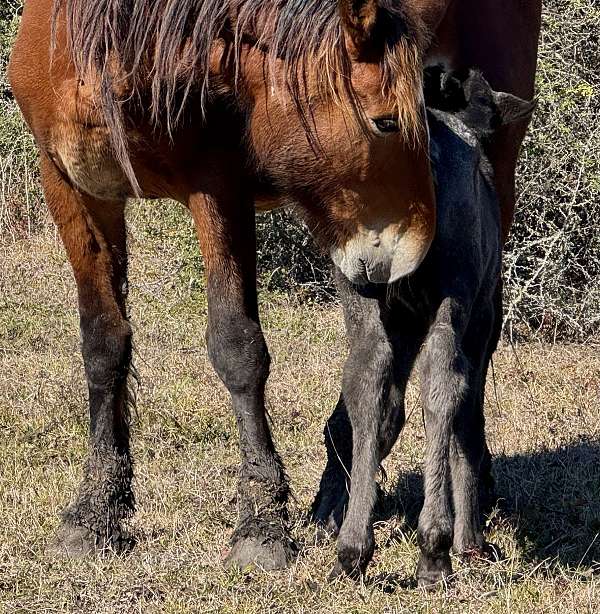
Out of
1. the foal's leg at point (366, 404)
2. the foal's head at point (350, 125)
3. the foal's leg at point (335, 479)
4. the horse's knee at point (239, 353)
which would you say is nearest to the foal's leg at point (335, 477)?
the foal's leg at point (335, 479)

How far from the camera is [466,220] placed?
12.0 feet

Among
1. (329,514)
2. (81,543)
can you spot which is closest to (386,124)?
(329,514)

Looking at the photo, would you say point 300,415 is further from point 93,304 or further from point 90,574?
point 90,574

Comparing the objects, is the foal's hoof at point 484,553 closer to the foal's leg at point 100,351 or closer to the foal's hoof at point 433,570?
the foal's hoof at point 433,570

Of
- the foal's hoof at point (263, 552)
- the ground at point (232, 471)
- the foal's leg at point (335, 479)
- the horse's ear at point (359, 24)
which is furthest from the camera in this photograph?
the foal's leg at point (335, 479)

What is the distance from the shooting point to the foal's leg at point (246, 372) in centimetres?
390

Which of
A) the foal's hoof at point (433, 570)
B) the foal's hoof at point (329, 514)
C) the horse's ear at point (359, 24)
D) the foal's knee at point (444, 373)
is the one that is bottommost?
the foal's hoof at point (329, 514)

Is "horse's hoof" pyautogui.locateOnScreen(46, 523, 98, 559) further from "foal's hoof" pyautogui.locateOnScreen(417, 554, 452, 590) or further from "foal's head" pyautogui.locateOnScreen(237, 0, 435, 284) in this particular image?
"foal's head" pyautogui.locateOnScreen(237, 0, 435, 284)

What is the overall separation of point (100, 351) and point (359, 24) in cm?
182

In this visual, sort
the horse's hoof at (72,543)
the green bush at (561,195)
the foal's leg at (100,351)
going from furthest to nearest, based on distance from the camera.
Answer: the green bush at (561,195) < the foal's leg at (100,351) < the horse's hoof at (72,543)

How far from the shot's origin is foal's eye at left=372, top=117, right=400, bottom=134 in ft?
11.0

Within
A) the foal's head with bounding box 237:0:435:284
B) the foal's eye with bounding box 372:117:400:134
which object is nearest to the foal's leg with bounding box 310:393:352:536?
the foal's head with bounding box 237:0:435:284

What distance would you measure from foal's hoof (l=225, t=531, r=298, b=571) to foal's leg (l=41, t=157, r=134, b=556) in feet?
1.81

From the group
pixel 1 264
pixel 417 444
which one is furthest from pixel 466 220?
pixel 1 264
